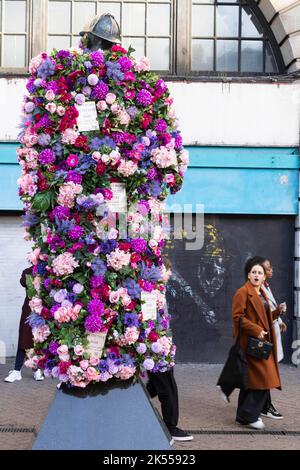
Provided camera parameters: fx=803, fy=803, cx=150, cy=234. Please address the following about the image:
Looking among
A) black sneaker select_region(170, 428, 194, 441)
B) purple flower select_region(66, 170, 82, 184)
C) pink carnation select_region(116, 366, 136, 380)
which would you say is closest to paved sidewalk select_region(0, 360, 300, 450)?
black sneaker select_region(170, 428, 194, 441)

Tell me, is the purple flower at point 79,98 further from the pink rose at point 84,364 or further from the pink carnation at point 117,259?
the pink rose at point 84,364

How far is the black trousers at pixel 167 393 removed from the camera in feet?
22.9

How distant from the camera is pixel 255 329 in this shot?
304 inches

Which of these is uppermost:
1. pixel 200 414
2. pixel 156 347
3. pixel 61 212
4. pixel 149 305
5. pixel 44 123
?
pixel 44 123

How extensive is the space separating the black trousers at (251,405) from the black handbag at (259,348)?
0.36 metres

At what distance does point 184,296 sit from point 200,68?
135 inches

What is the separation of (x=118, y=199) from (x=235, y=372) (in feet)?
9.03

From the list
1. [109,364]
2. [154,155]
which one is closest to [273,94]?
[154,155]

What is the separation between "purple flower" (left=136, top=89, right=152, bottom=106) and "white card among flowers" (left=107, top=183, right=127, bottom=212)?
0.61 meters

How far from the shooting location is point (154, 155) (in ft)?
18.9

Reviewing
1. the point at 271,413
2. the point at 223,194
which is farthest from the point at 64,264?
the point at 223,194

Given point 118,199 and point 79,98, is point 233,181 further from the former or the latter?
point 79,98

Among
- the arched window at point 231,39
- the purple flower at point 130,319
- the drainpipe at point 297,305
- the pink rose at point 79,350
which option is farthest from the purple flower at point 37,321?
the arched window at point 231,39
